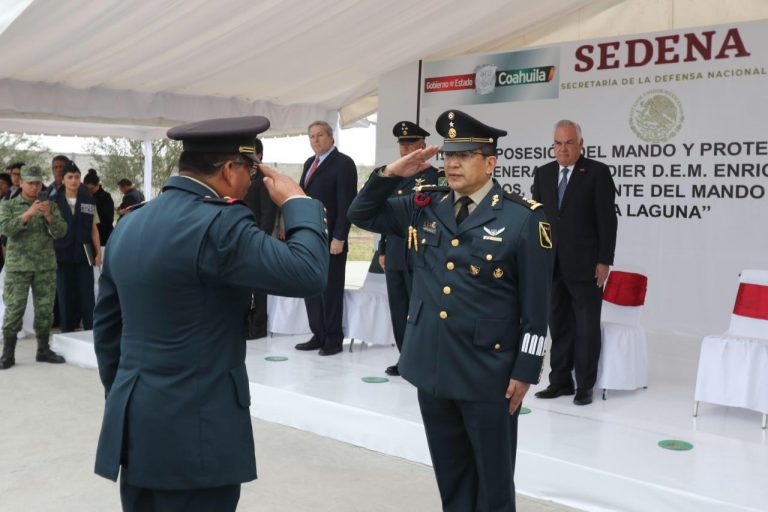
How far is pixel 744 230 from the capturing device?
669 cm

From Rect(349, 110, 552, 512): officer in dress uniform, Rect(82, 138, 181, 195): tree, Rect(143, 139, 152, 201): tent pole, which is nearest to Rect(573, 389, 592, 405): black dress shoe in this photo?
Rect(349, 110, 552, 512): officer in dress uniform

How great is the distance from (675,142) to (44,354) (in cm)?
548

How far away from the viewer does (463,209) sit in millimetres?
2553

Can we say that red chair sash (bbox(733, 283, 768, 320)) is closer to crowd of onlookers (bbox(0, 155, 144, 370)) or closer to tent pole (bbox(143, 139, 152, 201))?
crowd of onlookers (bbox(0, 155, 144, 370))

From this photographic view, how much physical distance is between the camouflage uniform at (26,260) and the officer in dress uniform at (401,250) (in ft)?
8.50

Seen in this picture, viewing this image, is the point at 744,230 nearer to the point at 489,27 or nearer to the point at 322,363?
the point at 489,27

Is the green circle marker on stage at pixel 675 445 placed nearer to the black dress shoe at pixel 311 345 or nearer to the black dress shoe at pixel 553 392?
the black dress shoe at pixel 553 392

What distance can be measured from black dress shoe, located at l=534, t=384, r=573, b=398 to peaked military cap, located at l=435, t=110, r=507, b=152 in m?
2.46

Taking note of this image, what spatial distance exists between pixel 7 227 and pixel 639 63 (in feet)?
17.8

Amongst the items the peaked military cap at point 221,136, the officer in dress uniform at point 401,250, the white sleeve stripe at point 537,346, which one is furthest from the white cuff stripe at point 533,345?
the officer in dress uniform at point 401,250

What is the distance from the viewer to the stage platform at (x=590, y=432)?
3219 mm

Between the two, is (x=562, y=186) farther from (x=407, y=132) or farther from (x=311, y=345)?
(x=311, y=345)

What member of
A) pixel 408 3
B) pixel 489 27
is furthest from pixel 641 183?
pixel 408 3

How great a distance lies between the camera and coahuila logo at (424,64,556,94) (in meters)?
7.98
